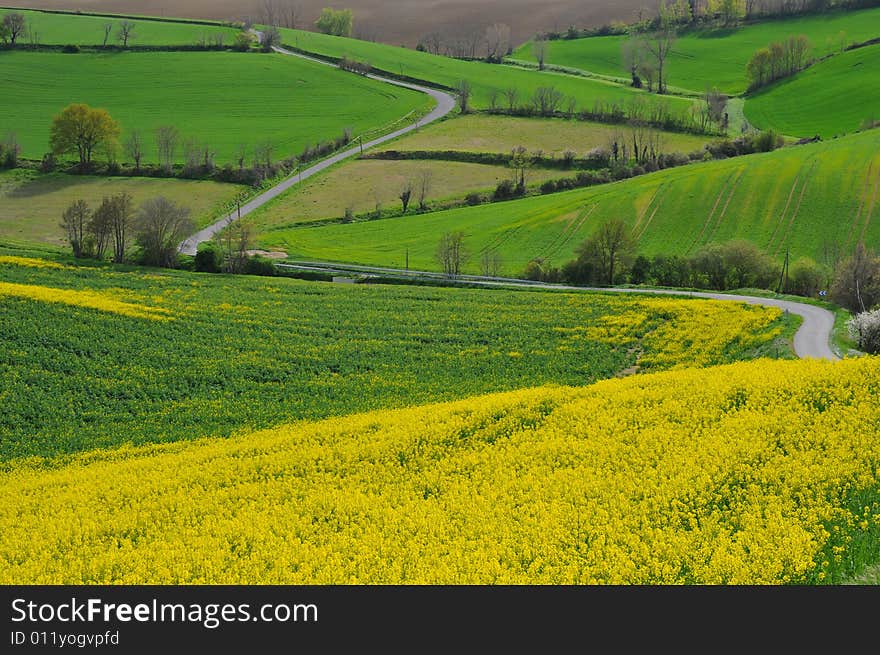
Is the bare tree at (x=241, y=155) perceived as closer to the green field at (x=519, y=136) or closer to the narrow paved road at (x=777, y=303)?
the green field at (x=519, y=136)

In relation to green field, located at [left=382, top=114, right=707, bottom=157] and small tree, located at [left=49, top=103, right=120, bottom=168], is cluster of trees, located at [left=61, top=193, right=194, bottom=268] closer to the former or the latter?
small tree, located at [left=49, top=103, right=120, bottom=168]

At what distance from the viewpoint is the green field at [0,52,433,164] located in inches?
5901

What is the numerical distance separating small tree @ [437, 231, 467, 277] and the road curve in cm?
3026

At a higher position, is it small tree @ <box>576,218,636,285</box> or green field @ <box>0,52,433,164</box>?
green field @ <box>0,52,433,164</box>

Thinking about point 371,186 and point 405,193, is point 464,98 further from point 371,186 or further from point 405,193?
point 405,193

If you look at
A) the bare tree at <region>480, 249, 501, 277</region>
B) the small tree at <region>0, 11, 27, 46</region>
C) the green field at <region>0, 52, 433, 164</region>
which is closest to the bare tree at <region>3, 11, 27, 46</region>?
the small tree at <region>0, 11, 27, 46</region>

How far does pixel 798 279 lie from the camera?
70375 mm

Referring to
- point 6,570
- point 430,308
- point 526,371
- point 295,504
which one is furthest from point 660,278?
point 6,570

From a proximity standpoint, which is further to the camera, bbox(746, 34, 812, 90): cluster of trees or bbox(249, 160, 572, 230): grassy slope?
bbox(746, 34, 812, 90): cluster of trees

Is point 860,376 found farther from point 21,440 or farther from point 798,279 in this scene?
point 798,279

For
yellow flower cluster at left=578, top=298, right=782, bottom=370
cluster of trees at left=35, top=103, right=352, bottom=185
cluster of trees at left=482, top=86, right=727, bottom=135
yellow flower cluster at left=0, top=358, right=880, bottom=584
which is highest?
cluster of trees at left=482, top=86, right=727, bottom=135

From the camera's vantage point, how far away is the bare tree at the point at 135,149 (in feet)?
427

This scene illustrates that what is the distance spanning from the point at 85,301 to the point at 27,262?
19.7 metres

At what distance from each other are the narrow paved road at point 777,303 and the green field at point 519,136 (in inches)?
2705
